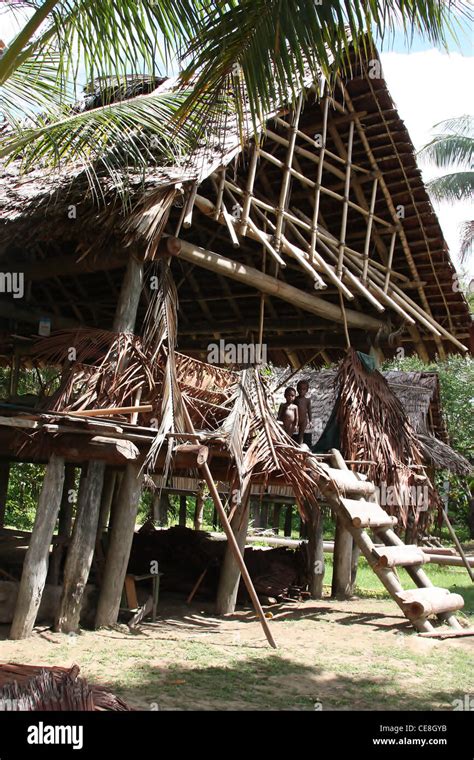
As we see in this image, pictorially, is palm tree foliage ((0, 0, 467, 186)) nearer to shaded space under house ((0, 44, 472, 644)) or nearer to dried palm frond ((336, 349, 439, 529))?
shaded space under house ((0, 44, 472, 644))

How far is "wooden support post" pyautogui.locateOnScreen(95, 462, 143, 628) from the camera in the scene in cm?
753

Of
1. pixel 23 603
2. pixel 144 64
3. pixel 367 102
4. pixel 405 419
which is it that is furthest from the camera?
pixel 405 419

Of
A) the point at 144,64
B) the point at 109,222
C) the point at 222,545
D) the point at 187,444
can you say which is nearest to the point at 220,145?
the point at 109,222

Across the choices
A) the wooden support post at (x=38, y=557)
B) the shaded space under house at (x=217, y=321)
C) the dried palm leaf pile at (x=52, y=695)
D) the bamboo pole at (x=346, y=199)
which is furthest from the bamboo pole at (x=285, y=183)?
the dried palm leaf pile at (x=52, y=695)

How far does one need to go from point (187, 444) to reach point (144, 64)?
11.3 feet

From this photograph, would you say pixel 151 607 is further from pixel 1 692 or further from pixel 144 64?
pixel 144 64

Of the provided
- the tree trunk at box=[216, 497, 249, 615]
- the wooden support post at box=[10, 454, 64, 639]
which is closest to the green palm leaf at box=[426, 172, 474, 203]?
the tree trunk at box=[216, 497, 249, 615]

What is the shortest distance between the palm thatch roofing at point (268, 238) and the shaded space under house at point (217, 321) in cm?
3

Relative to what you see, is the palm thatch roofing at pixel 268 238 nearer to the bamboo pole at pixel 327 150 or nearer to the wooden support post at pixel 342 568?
the bamboo pole at pixel 327 150

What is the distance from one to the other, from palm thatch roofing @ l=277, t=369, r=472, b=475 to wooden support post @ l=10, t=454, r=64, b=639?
7490 millimetres

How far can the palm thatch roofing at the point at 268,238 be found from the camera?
7559 millimetres

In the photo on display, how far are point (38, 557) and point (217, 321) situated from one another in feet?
19.2

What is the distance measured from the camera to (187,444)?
24.3 feet

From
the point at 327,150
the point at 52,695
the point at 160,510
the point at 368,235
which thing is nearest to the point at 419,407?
the point at 160,510
